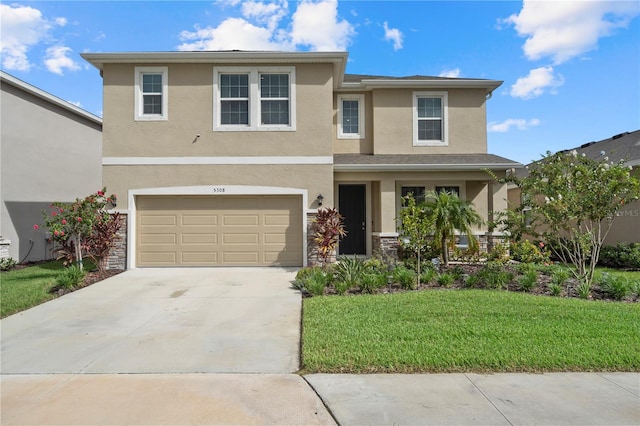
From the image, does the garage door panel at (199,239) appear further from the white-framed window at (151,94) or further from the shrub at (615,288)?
the shrub at (615,288)

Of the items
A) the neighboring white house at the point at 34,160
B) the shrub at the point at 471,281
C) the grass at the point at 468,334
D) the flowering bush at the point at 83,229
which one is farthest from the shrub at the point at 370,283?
the neighboring white house at the point at 34,160

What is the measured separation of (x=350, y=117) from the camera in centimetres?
1390

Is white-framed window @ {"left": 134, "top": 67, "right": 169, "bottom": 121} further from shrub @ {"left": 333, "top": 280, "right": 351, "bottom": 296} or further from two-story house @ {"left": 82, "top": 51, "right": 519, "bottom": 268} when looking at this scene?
shrub @ {"left": 333, "top": 280, "right": 351, "bottom": 296}

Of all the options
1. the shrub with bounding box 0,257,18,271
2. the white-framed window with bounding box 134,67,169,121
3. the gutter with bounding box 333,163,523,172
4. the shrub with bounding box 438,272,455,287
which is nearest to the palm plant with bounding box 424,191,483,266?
the shrub with bounding box 438,272,455,287

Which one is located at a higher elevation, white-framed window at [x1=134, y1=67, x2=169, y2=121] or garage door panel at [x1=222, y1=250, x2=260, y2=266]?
white-framed window at [x1=134, y1=67, x2=169, y2=121]

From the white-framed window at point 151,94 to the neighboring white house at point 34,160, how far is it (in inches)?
194

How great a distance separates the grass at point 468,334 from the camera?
178 inches

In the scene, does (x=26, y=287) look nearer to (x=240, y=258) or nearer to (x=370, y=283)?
(x=240, y=258)

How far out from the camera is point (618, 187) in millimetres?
7719

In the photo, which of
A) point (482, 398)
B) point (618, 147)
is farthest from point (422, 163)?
point (618, 147)

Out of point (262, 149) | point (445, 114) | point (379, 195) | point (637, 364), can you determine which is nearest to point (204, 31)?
point (262, 149)

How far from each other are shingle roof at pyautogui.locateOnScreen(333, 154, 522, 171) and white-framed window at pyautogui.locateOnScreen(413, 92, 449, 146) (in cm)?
94

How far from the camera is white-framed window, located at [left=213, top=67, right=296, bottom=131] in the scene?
11.7 m

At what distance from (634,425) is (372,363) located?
2.42m
